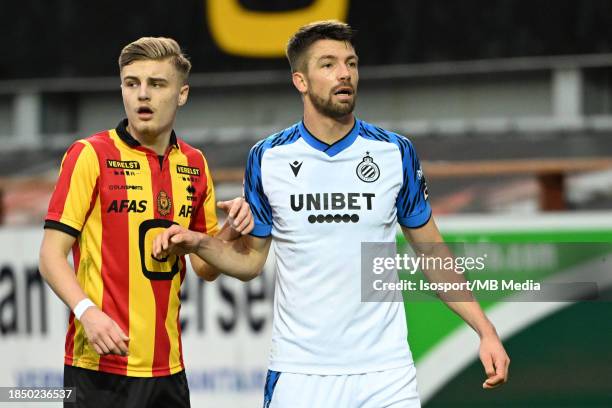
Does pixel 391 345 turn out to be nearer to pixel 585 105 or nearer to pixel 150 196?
pixel 150 196

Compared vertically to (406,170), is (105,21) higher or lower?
higher

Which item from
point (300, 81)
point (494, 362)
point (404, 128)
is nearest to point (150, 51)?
point (300, 81)

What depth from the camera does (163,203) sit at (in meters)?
3.73

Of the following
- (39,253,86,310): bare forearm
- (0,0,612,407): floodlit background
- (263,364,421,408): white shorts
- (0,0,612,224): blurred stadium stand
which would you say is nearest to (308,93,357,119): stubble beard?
(263,364,421,408): white shorts

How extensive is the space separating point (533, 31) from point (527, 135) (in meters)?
1.12

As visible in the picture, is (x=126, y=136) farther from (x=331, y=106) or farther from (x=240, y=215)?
(x=331, y=106)

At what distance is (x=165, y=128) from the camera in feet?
12.3

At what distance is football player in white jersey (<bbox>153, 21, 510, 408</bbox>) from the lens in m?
3.57

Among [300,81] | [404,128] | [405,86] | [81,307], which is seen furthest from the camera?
[405,86]

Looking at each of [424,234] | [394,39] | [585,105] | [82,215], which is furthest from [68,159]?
[585,105]

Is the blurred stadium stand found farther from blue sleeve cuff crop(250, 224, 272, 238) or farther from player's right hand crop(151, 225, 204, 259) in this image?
player's right hand crop(151, 225, 204, 259)

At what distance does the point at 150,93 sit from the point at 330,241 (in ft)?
2.64

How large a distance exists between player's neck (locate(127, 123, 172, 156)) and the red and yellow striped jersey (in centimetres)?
2

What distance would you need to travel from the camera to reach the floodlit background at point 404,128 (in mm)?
5758
